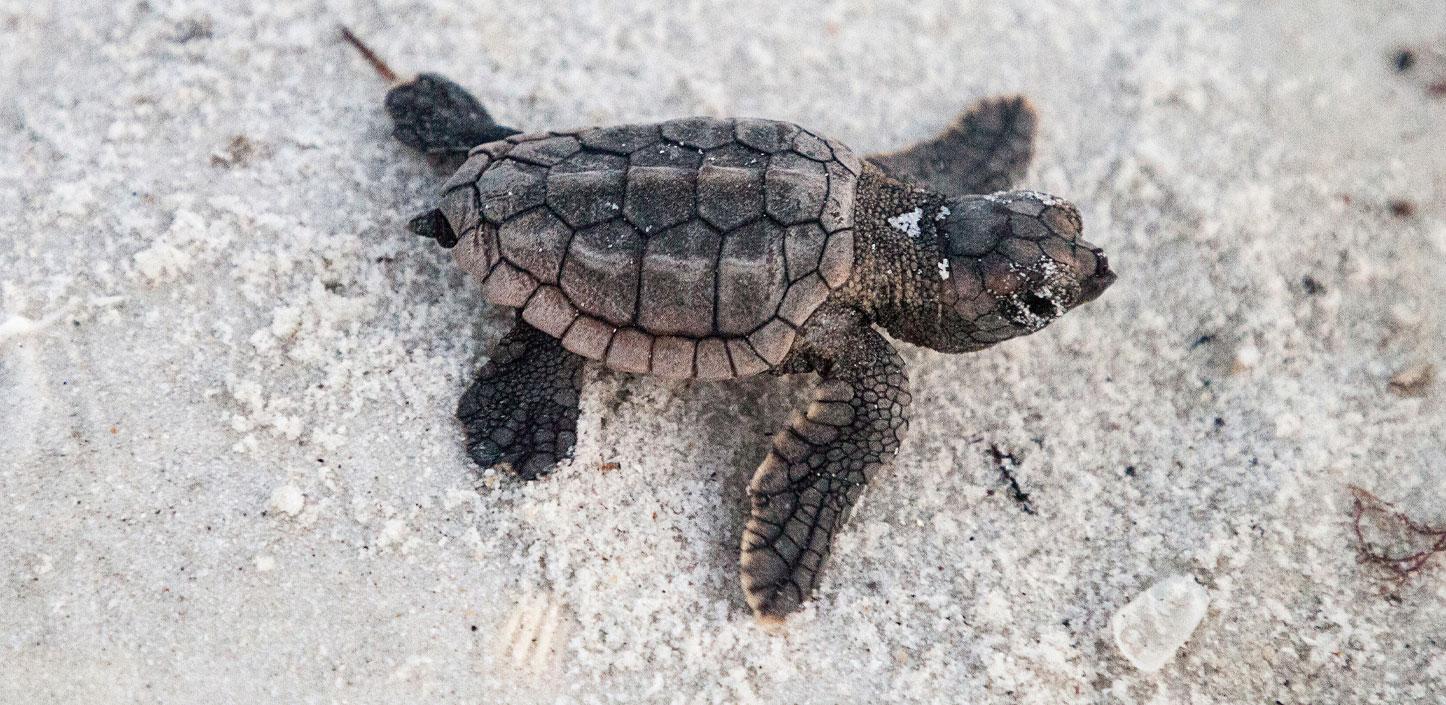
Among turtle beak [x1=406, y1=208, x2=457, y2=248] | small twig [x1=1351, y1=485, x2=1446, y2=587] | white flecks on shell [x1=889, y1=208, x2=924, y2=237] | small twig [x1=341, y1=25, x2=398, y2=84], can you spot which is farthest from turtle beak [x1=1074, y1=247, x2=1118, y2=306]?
small twig [x1=341, y1=25, x2=398, y2=84]

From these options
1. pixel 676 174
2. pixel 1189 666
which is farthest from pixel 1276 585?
pixel 676 174

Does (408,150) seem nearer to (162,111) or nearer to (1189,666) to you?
(162,111)

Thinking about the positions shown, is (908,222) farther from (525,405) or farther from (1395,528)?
(1395,528)

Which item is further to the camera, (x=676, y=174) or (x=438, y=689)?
(x=676, y=174)

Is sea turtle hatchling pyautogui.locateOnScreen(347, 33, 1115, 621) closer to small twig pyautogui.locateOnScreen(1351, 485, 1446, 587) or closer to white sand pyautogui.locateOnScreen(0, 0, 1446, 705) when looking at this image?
white sand pyautogui.locateOnScreen(0, 0, 1446, 705)

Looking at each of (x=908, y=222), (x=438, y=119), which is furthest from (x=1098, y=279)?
(x=438, y=119)

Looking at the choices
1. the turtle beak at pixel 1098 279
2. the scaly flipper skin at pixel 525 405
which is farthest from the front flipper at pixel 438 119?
the turtle beak at pixel 1098 279

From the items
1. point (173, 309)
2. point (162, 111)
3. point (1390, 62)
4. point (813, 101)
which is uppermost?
point (1390, 62)
